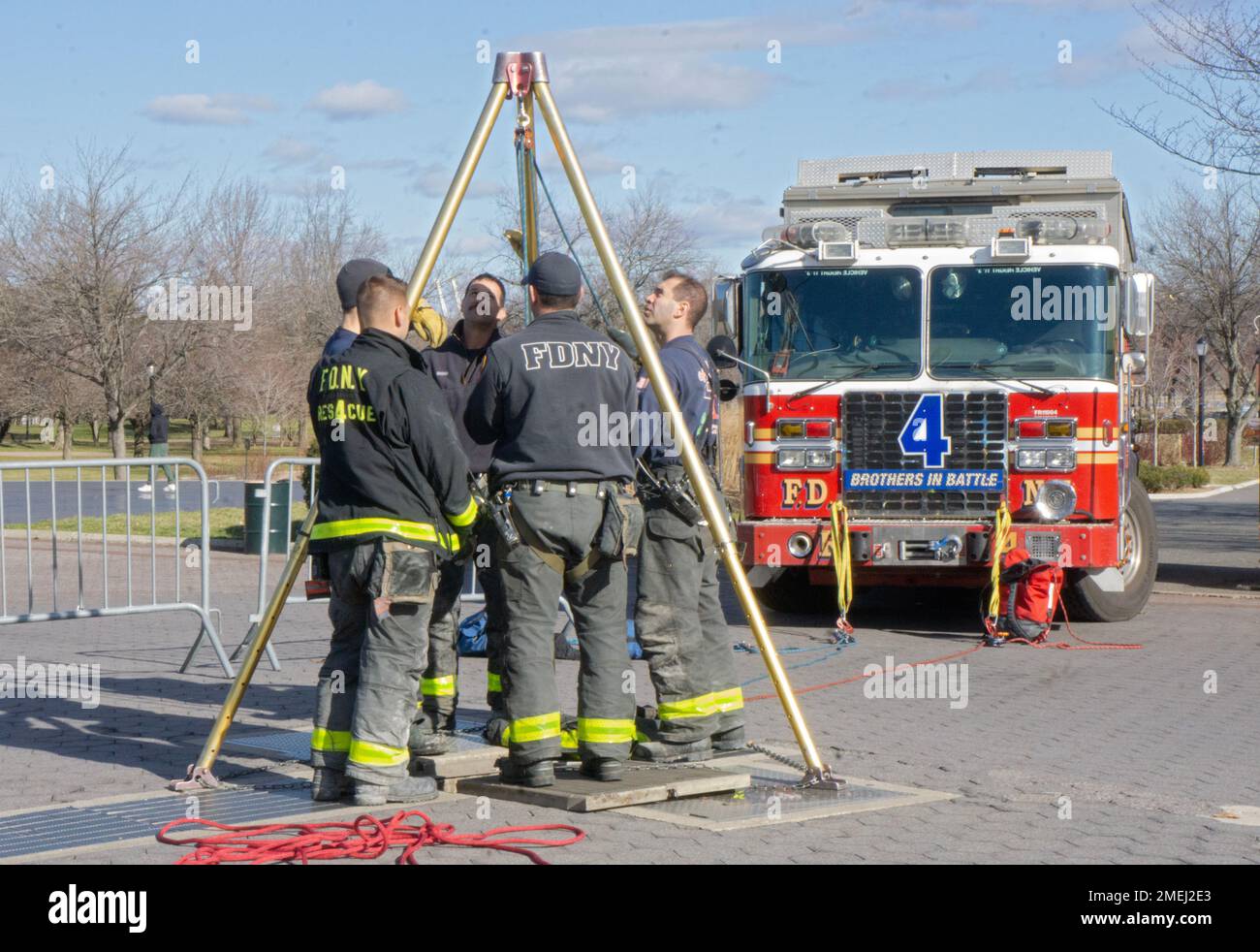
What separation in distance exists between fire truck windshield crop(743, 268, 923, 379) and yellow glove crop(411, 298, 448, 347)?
5.04m

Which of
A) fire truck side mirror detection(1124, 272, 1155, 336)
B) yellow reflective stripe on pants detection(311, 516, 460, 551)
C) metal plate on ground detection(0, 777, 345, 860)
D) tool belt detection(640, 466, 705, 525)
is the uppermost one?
fire truck side mirror detection(1124, 272, 1155, 336)

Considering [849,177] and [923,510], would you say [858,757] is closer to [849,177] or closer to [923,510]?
[923,510]

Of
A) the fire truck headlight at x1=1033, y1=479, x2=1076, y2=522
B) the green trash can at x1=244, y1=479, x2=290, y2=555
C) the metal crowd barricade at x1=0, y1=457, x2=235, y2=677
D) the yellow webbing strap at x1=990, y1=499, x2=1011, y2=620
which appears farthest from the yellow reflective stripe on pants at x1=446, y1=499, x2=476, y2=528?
the green trash can at x1=244, y1=479, x2=290, y2=555

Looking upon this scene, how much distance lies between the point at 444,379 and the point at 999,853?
3.25m

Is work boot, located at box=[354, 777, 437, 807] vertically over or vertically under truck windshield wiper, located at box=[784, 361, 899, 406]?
under

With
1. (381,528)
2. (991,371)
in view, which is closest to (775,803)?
(381,528)

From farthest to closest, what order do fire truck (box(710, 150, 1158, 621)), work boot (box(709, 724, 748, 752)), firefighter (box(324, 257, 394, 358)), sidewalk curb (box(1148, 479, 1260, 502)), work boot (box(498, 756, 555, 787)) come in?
sidewalk curb (box(1148, 479, 1260, 502)), fire truck (box(710, 150, 1158, 621)), work boot (box(709, 724, 748, 752)), firefighter (box(324, 257, 394, 358)), work boot (box(498, 756, 555, 787))

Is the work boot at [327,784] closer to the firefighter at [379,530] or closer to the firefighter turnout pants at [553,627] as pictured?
the firefighter at [379,530]

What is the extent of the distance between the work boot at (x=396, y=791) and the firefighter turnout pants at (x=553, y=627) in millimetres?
363

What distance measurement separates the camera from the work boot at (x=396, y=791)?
591 cm

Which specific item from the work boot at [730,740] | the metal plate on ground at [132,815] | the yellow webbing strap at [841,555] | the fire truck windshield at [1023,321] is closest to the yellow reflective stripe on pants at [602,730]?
the work boot at [730,740]

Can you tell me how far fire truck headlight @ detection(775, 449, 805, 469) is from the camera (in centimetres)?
1188

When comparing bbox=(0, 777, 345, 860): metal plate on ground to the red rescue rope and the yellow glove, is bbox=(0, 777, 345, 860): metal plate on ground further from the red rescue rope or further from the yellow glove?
the yellow glove

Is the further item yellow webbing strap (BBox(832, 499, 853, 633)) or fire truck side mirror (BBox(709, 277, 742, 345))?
fire truck side mirror (BBox(709, 277, 742, 345))
